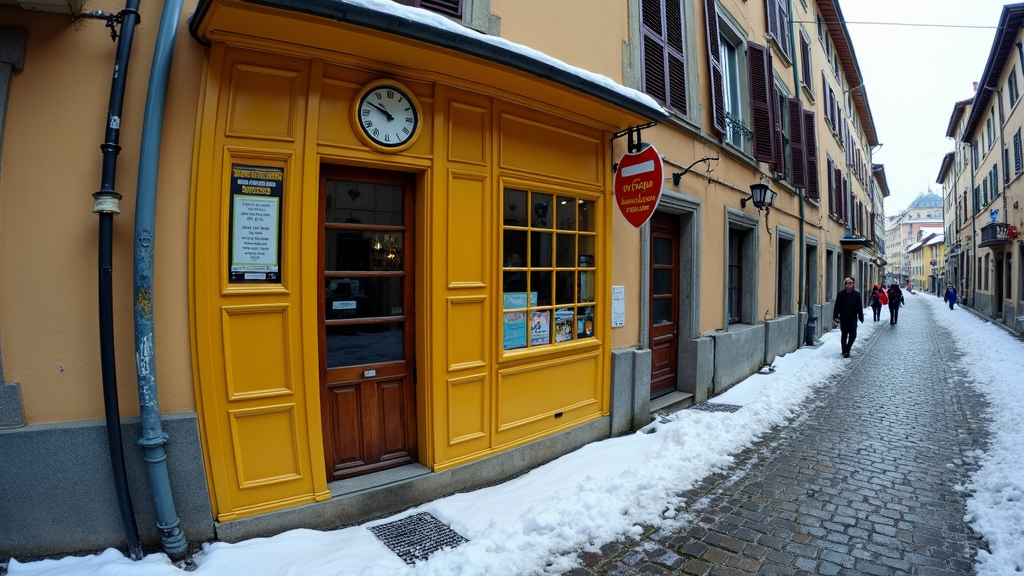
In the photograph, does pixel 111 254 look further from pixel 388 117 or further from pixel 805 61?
pixel 805 61

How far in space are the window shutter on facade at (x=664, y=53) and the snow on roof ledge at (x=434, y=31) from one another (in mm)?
2376

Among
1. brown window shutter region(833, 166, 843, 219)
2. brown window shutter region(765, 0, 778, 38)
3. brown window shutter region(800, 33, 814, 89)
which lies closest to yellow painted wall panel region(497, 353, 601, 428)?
brown window shutter region(765, 0, 778, 38)

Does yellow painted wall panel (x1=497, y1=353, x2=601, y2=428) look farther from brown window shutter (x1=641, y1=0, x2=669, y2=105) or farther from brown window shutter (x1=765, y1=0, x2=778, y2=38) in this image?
brown window shutter (x1=765, y1=0, x2=778, y2=38)

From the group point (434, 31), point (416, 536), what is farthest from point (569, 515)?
point (434, 31)

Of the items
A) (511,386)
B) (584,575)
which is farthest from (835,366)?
(584,575)

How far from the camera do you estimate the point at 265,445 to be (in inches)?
137

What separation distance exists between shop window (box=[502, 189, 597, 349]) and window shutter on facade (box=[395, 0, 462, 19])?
1637 millimetres

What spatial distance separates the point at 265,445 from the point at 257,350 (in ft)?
2.21

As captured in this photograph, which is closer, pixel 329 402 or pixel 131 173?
pixel 131 173

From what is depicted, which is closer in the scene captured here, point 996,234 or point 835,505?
point 835,505

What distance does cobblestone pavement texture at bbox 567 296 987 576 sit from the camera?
3.22 m

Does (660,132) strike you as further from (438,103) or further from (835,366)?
(835,366)

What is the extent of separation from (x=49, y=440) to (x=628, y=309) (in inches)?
204

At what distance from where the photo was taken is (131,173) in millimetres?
3098
